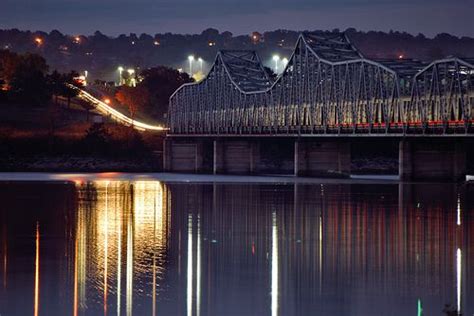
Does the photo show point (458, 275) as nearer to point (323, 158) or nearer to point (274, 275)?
point (274, 275)

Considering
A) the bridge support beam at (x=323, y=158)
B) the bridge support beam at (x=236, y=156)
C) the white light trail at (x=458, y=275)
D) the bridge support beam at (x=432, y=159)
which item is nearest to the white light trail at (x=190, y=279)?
the white light trail at (x=458, y=275)

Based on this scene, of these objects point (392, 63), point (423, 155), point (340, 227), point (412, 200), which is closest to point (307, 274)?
point (340, 227)

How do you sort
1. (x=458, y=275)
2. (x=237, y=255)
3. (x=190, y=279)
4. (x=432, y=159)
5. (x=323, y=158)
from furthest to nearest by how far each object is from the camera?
(x=323, y=158) → (x=432, y=159) → (x=237, y=255) → (x=458, y=275) → (x=190, y=279)

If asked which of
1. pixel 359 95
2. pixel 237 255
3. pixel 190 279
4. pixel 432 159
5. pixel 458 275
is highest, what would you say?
pixel 359 95

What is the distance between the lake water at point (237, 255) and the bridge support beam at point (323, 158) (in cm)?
4878

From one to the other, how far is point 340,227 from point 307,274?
76.3 feet

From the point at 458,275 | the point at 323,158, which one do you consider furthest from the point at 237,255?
the point at 323,158

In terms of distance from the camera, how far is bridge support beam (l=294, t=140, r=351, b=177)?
167m

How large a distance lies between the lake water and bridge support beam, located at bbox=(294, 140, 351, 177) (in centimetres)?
4878

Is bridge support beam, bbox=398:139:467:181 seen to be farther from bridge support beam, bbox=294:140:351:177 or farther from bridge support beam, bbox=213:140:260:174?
bridge support beam, bbox=213:140:260:174

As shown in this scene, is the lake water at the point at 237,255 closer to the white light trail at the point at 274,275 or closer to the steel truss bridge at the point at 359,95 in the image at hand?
the white light trail at the point at 274,275

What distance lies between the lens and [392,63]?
158 metres

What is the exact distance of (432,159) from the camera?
144125 mm

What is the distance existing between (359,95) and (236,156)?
3597 cm
